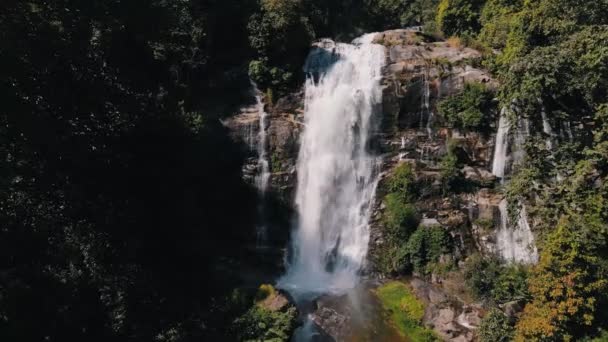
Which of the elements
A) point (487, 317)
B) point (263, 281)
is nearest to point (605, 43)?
point (487, 317)

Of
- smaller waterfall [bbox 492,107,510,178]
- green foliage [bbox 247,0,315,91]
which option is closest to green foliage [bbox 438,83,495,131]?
smaller waterfall [bbox 492,107,510,178]

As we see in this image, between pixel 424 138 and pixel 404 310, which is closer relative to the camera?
pixel 404 310

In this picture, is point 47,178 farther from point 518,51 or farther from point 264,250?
point 518,51

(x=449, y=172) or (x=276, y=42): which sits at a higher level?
(x=276, y=42)

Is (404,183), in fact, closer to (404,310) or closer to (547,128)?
(404,310)

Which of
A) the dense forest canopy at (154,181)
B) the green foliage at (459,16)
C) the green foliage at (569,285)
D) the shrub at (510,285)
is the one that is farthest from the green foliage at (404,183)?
the green foliage at (459,16)

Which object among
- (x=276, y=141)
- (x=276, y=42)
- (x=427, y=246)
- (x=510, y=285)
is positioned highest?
(x=276, y=42)

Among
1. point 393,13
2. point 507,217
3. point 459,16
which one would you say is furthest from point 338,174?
point 393,13

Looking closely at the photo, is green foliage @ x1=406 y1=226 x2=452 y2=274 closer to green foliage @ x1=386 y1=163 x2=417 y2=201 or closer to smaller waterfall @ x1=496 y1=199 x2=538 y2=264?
green foliage @ x1=386 y1=163 x2=417 y2=201
